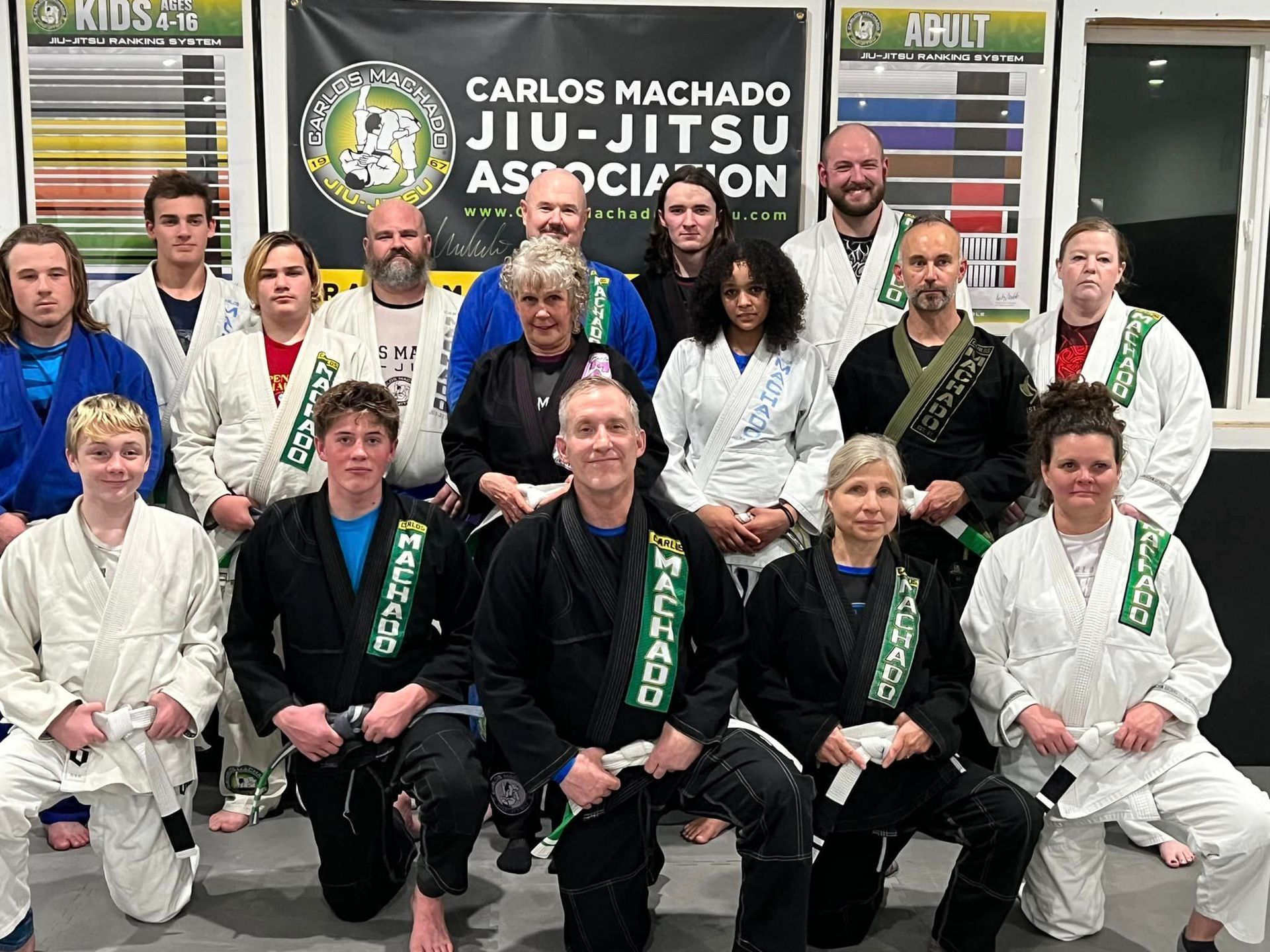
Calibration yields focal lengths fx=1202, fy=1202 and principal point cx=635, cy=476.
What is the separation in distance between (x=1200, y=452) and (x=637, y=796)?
75.4 inches

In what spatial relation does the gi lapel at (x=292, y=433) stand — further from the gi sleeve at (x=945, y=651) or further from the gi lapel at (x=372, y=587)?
the gi sleeve at (x=945, y=651)

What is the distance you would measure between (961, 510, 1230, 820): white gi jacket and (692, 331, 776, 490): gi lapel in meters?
0.80

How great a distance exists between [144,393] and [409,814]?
1359 millimetres

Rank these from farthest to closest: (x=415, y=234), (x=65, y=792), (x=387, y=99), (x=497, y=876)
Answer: (x=387, y=99) < (x=415, y=234) < (x=497, y=876) < (x=65, y=792)

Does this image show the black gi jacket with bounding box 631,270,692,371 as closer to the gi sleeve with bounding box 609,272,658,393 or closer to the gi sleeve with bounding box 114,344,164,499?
the gi sleeve with bounding box 609,272,658,393

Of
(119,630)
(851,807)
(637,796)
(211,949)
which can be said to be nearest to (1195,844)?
(851,807)

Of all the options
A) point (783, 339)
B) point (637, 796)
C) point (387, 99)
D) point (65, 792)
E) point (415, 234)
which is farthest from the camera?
point (387, 99)

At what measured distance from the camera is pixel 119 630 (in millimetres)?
2654

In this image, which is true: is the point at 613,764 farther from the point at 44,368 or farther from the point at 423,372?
the point at 44,368

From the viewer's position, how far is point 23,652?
2.62 m

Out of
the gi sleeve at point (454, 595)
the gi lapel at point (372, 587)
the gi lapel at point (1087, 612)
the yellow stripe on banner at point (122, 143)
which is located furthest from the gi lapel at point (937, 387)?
the yellow stripe on banner at point (122, 143)

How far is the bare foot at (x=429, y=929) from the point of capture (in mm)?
2506

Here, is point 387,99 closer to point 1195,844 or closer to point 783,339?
point 783,339


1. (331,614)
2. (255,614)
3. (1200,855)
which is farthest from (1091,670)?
(255,614)
